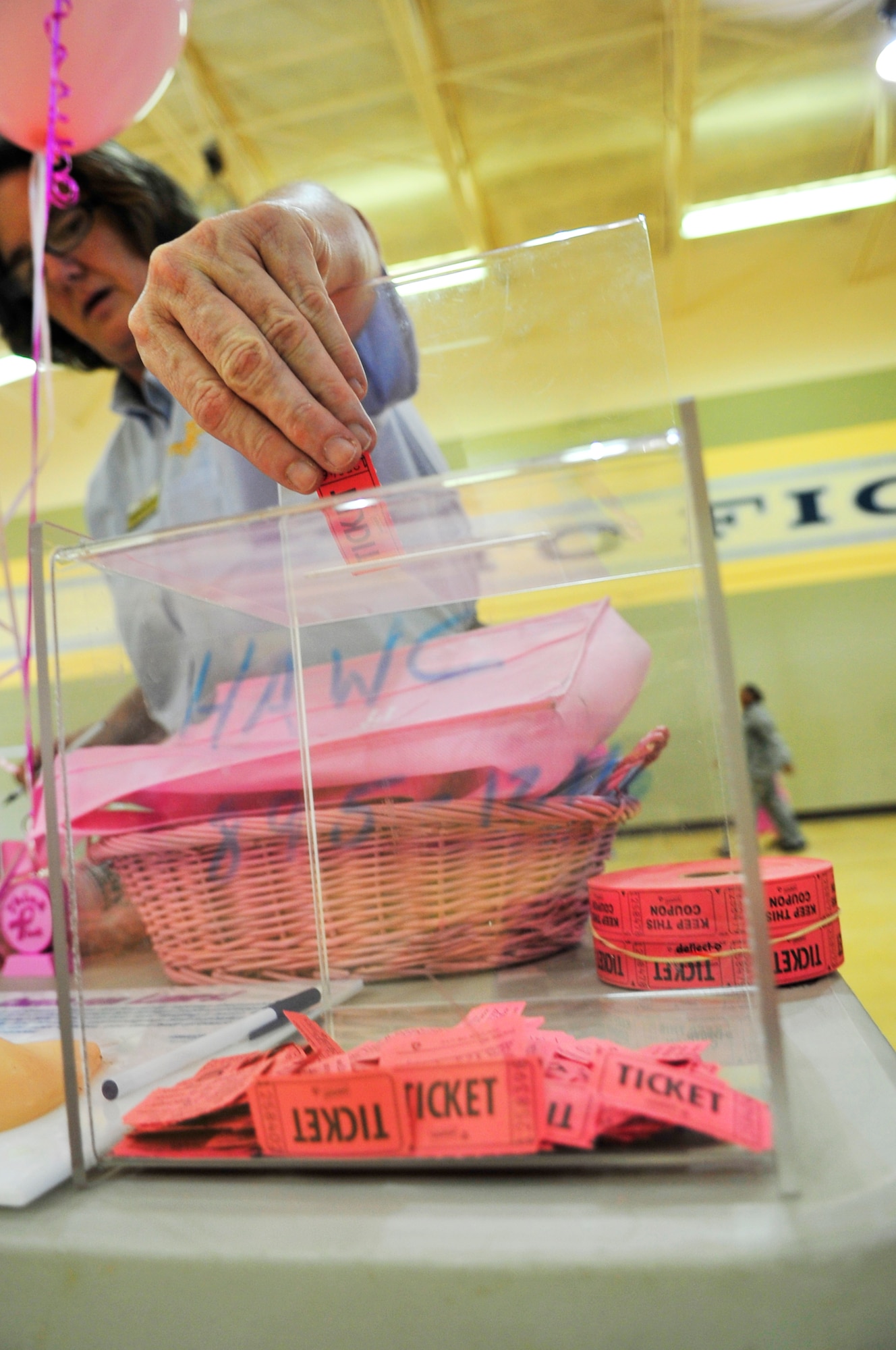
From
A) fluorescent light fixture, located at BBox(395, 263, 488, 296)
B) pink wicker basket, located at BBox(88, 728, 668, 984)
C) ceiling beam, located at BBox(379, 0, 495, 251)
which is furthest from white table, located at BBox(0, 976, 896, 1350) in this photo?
ceiling beam, located at BBox(379, 0, 495, 251)

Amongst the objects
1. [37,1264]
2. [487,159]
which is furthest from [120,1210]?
[487,159]

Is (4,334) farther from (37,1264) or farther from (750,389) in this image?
(750,389)

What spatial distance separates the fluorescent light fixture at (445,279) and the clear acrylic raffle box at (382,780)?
0.38ft

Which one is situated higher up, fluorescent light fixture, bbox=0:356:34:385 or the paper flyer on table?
fluorescent light fixture, bbox=0:356:34:385

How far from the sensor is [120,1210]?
352 mm

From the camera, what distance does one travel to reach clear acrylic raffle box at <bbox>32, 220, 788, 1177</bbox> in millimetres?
393

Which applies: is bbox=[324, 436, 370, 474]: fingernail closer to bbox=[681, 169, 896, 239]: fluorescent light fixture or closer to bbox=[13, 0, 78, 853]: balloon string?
bbox=[13, 0, 78, 853]: balloon string

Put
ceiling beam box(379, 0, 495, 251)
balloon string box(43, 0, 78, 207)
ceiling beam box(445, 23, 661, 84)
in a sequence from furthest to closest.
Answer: ceiling beam box(445, 23, 661, 84)
ceiling beam box(379, 0, 495, 251)
balloon string box(43, 0, 78, 207)

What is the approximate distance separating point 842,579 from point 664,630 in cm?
540

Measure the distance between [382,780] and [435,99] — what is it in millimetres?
4510

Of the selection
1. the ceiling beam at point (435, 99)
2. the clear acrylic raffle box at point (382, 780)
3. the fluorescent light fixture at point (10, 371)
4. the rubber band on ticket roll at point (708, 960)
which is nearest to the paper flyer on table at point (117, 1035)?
the clear acrylic raffle box at point (382, 780)

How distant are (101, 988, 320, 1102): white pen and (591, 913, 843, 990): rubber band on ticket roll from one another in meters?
0.17

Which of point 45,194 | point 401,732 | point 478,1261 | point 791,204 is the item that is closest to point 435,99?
point 791,204

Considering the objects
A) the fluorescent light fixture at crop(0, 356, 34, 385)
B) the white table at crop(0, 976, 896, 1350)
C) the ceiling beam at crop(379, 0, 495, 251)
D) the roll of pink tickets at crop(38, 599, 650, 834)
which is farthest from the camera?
the ceiling beam at crop(379, 0, 495, 251)
